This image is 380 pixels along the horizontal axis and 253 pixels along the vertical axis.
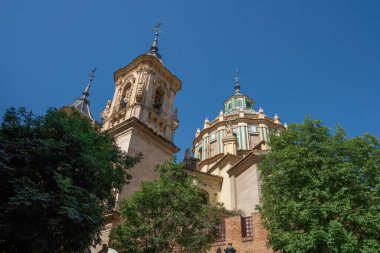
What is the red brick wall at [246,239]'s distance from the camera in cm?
1530

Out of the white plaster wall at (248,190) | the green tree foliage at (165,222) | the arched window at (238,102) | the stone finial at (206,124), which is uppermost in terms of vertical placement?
the arched window at (238,102)

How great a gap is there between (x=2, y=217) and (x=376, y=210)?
12.5 meters

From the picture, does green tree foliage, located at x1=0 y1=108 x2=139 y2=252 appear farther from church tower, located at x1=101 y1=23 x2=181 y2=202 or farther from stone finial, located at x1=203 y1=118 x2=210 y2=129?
stone finial, located at x1=203 y1=118 x2=210 y2=129

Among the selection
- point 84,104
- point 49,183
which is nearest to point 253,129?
point 84,104

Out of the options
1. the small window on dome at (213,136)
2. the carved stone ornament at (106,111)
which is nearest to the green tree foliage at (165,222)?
the carved stone ornament at (106,111)

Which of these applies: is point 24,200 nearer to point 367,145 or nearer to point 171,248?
point 171,248

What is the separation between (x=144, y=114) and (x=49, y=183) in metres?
14.5

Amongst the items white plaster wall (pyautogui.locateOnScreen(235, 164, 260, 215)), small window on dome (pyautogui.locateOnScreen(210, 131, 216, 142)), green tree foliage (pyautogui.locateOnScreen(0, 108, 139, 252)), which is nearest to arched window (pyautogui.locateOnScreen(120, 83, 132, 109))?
white plaster wall (pyautogui.locateOnScreen(235, 164, 260, 215))

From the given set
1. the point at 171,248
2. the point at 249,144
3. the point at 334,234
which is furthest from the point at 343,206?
the point at 249,144

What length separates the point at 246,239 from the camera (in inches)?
618

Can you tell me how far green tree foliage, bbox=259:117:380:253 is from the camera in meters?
11.7

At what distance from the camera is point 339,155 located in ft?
47.1

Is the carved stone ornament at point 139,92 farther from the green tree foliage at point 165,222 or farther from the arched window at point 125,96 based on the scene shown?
the green tree foliage at point 165,222

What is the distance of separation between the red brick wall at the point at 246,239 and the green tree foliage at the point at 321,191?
1193 millimetres
